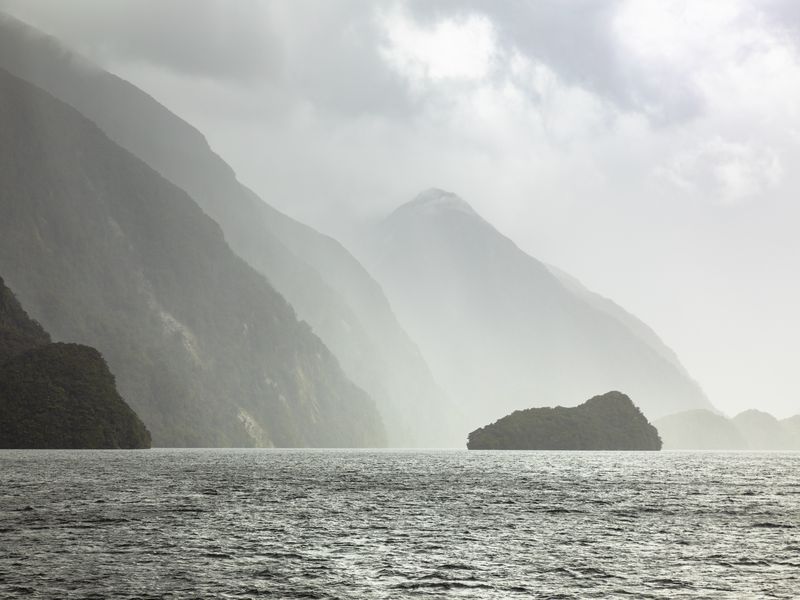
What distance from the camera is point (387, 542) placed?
52.6m

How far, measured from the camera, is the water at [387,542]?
126 ft

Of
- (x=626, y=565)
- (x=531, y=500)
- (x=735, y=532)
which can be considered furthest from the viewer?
(x=531, y=500)

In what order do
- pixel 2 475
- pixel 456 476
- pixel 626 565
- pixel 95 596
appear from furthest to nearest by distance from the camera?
pixel 456 476 → pixel 2 475 → pixel 626 565 → pixel 95 596

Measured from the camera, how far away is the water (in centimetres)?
3844

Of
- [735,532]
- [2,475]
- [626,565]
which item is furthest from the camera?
[2,475]

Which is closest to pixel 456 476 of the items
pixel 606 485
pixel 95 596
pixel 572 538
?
pixel 606 485

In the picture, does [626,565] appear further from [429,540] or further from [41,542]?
[41,542]

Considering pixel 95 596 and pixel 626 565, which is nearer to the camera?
pixel 95 596

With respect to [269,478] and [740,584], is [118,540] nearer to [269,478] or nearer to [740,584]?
[740,584]

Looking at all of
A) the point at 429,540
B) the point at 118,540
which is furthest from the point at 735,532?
the point at 118,540

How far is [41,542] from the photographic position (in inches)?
1937

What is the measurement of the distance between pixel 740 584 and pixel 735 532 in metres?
22.0

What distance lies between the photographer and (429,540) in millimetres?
54125

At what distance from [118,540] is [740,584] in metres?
35.5
